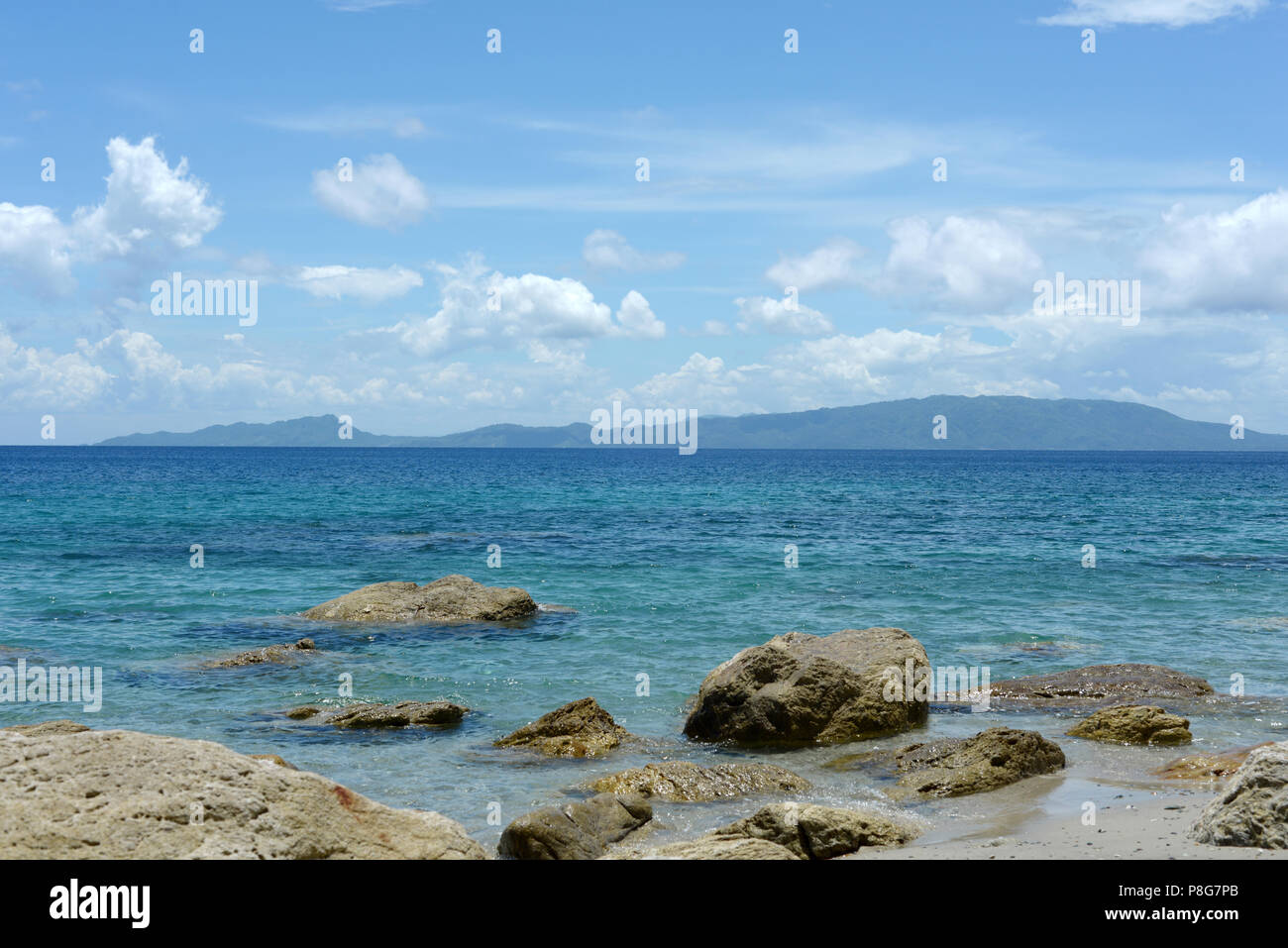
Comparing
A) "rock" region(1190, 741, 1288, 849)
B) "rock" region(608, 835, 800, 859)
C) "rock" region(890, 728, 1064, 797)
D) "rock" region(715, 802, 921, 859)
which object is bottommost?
"rock" region(890, 728, 1064, 797)

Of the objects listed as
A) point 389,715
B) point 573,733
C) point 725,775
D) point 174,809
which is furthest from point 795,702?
point 174,809

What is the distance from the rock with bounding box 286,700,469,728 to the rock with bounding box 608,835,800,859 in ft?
25.1

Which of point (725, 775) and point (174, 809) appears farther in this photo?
point (725, 775)

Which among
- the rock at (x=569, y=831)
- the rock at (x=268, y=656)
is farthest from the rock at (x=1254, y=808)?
the rock at (x=268, y=656)

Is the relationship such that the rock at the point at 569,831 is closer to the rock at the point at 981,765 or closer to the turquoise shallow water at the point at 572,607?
the turquoise shallow water at the point at 572,607

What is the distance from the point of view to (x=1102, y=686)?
57.1 feet

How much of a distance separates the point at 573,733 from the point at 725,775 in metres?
2.97

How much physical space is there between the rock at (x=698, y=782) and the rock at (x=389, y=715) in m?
4.28

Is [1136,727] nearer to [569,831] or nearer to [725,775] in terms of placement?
[725,775]

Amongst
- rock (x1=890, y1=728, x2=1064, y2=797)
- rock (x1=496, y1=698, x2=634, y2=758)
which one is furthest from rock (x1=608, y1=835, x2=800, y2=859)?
rock (x1=496, y1=698, x2=634, y2=758)

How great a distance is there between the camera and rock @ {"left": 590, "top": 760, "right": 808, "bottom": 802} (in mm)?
12172

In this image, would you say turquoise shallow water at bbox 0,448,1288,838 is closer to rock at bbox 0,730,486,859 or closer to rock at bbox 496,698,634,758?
rock at bbox 496,698,634,758

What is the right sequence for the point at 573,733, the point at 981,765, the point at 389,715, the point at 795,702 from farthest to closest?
the point at 389,715 → the point at 795,702 → the point at 573,733 → the point at 981,765

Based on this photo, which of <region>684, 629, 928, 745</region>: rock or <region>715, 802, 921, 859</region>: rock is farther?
<region>684, 629, 928, 745</region>: rock
